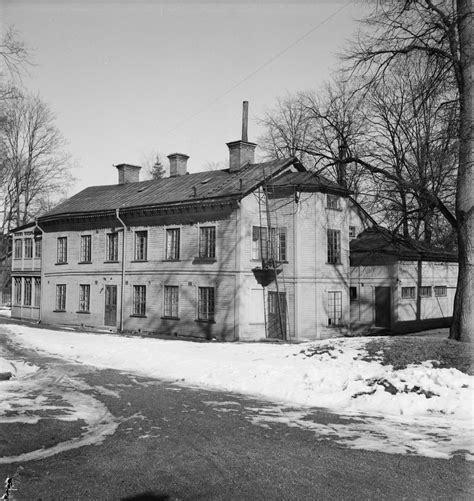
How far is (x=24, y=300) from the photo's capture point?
3562 cm

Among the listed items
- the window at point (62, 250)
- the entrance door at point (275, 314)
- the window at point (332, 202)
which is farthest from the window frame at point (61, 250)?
the window at point (332, 202)

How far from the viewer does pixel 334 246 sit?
25.7 m

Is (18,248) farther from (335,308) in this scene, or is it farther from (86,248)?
(335,308)

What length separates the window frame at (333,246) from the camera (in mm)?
25422

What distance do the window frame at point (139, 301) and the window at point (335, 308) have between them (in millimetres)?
9614

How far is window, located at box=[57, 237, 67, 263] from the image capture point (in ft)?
105

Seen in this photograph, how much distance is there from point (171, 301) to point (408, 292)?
40.8 ft

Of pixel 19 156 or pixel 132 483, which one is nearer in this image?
pixel 132 483

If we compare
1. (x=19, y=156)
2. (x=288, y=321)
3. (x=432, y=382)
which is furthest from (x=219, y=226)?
(x=19, y=156)

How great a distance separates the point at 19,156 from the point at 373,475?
44436 mm

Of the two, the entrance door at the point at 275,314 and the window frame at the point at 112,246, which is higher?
the window frame at the point at 112,246

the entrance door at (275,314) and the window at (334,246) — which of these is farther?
the window at (334,246)

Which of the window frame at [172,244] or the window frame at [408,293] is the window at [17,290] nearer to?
the window frame at [172,244]

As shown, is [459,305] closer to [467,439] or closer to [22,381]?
[467,439]
